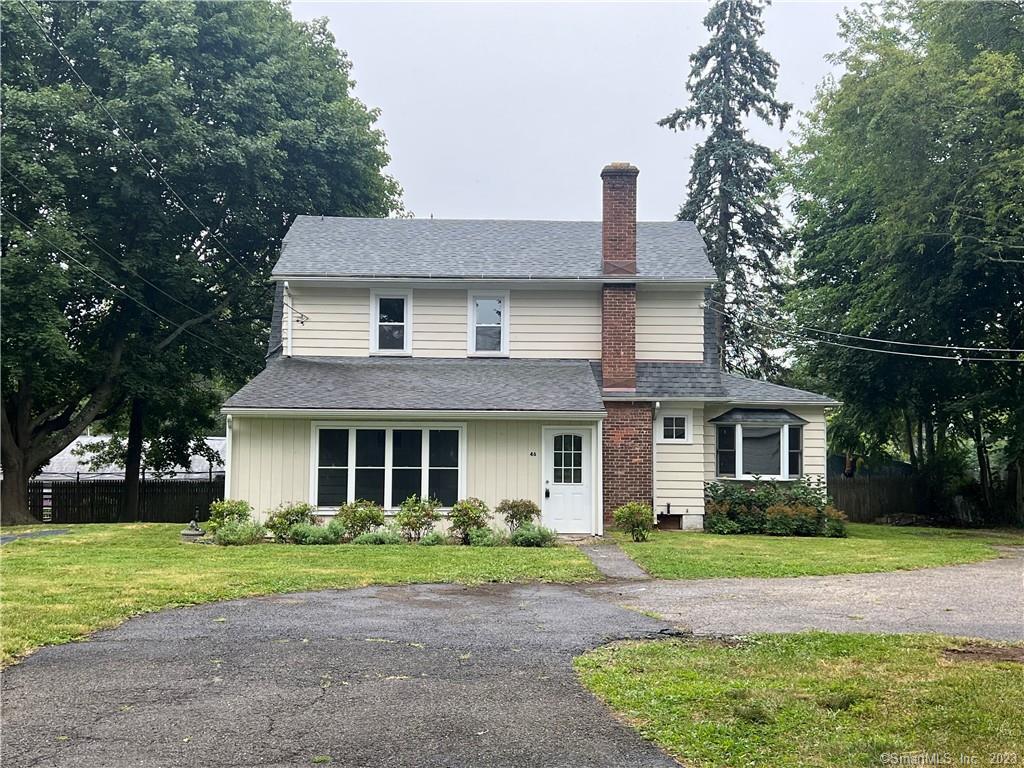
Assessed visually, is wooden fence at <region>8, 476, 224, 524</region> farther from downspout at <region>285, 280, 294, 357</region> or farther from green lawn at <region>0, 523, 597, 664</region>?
green lawn at <region>0, 523, 597, 664</region>

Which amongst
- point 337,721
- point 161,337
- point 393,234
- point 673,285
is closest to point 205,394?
point 161,337

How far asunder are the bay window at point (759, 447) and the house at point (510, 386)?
1.5 inches

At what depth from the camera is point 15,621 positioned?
322 inches

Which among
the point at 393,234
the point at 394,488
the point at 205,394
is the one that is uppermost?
the point at 393,234

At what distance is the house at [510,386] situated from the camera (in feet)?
57.1

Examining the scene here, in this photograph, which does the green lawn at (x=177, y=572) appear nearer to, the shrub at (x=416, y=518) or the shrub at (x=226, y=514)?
the shrub at (x=226, y=514)

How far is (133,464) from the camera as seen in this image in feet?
92.6

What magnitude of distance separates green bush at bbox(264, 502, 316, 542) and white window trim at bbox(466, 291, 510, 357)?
17.7ft

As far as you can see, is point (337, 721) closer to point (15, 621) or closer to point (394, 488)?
point (15, 621)

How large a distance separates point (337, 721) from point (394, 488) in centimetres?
1218

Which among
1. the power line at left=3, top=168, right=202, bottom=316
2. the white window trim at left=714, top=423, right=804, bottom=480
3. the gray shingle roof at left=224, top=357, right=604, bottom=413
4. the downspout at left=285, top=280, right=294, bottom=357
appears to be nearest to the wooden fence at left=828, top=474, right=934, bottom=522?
the white window trim at left=714, top=423, right=804, bottom=480

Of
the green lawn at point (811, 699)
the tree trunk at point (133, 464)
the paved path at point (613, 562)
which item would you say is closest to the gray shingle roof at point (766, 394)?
the paved path at point (613, 562)

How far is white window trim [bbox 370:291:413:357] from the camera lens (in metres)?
20.1

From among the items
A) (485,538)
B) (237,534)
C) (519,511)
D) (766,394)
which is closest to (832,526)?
(766,394)
